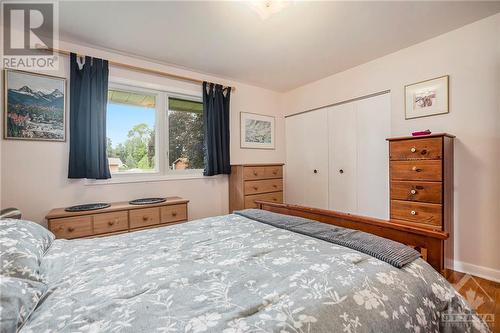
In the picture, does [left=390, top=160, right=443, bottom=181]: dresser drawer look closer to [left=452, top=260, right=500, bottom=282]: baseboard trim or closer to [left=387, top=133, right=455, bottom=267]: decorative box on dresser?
[left=387, top=133, right=455, bottom=267]: decorative box on dresser

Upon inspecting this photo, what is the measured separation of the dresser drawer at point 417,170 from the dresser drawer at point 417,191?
0.17 feet

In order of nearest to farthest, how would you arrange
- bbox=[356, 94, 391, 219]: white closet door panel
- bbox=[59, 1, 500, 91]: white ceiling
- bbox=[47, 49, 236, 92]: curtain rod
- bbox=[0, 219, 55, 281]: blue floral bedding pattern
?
→ 1. bbox=[0, 219, 55, 281]: blue floral bedding pattern
2. bbox=[59, 1, 500, 91]: white ceiling
3. bbox=[47, 49, 236, 92]: curtain rod
4. bbox=[356, 94, 391, 219]: white closet door panel

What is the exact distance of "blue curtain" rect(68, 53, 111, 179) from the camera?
7.64 feet

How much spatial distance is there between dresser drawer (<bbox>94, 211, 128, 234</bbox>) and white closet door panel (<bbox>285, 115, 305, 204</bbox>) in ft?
8.52

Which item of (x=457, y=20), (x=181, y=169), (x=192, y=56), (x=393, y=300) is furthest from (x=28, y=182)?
(x=457, y=20)

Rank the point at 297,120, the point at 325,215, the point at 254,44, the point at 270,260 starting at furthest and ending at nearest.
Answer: the point at 297,120 < the point at 254,44 < the point at 325,215 < the point at 270,260

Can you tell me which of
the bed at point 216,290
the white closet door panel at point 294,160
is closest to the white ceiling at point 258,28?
A: the white closet door panel at point 294,160

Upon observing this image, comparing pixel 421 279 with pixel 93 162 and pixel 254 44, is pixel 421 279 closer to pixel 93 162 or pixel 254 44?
pixel 254 44

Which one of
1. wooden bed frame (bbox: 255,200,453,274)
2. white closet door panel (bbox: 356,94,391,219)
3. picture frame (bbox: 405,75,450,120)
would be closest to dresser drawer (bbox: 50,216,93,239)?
wooden bed frame (bbox: 255,200,453,274)

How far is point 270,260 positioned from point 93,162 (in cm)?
219

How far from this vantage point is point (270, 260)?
1.07 meters

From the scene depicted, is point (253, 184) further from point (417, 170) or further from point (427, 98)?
point (427, 98)

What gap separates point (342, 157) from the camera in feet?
10.7

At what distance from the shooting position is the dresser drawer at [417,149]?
201 centimetres
